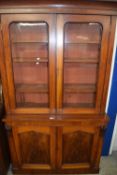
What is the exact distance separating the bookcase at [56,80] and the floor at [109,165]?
20cm

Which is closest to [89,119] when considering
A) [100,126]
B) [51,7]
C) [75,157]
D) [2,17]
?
[100,126]

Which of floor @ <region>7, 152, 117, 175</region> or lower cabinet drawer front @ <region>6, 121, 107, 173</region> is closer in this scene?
lower cabinet drawer front @ <region>6, 121, 107, 173</region>

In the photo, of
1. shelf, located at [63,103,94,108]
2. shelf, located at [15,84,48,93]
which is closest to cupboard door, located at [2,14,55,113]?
shelf, located at [15,84,48,93]

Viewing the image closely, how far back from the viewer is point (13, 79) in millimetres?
1574

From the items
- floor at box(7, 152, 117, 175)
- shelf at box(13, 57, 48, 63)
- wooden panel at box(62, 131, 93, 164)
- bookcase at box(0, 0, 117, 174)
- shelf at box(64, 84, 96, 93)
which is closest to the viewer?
bookcase at box(0, 0, 117, 174)

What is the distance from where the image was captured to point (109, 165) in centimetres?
215

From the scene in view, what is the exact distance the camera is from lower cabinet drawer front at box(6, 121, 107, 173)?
1.71 meters

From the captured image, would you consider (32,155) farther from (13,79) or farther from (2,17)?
(2,17)

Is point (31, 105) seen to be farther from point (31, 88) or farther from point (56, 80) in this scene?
point (56, 80)

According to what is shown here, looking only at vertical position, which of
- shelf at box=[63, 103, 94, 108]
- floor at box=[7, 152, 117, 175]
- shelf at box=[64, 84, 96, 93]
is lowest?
floor at box=[7, 152, 117, 175]

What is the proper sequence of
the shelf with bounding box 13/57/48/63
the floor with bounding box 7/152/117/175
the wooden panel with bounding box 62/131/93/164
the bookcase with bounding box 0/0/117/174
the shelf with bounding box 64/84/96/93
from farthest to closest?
the floor with bounding box 7/152/117/175
the wooden panel with bounding box 62/131/93/164
the shelf with bounding box 64/84/96/93
the shelf with bounding box 13/57/48/63
the bookcase with bounding box 0/0/117/174

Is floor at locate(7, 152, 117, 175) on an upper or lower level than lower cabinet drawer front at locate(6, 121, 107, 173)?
lower

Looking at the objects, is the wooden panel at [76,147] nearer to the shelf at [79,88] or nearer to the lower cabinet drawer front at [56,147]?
the lower cabinet drawer front at [56,147]

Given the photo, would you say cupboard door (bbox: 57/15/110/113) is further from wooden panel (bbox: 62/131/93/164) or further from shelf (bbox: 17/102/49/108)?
wooden panel (bbox: 62/131/93/164)
